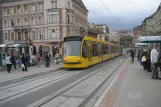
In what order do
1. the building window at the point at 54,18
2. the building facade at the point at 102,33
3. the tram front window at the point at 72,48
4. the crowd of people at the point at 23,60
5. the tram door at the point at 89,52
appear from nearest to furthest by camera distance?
the crowd of people at the point at 23,60 < the tram front window at the point at 72,48 < the tram door at the point at 89,52 < the building window at the point at 54,18 < the building facade at the point at 102,33

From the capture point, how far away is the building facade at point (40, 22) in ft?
204

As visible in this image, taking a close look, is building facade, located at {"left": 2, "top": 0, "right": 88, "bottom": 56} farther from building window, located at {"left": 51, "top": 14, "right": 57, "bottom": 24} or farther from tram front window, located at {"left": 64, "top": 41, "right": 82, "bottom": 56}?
tram front window, located at {"left": 64, "top": 41, "right": 82, "bottom": 56}

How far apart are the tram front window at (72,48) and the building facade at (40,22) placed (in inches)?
1427

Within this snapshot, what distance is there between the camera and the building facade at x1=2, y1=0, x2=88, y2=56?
6232 centimetres

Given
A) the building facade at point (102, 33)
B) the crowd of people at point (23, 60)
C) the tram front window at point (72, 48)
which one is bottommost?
the crowd of people at point (23, 60)

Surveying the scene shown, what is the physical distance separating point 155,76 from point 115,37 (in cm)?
13419

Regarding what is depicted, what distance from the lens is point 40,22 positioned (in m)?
65.2

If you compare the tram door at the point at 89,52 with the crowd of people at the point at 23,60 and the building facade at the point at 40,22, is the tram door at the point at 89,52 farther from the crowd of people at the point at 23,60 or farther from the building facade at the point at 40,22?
the building facade at the point at 40,22

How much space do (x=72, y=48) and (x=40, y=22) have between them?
144 ft

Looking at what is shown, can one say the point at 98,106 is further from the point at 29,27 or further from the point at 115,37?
the point at 115,37

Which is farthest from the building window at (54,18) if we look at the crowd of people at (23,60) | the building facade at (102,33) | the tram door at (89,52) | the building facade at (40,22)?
the tram door at (89,52)

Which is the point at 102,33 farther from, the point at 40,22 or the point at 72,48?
the point at 72,48

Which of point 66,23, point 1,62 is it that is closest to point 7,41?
point 66,23

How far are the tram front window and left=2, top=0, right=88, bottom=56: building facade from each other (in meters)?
36.2
